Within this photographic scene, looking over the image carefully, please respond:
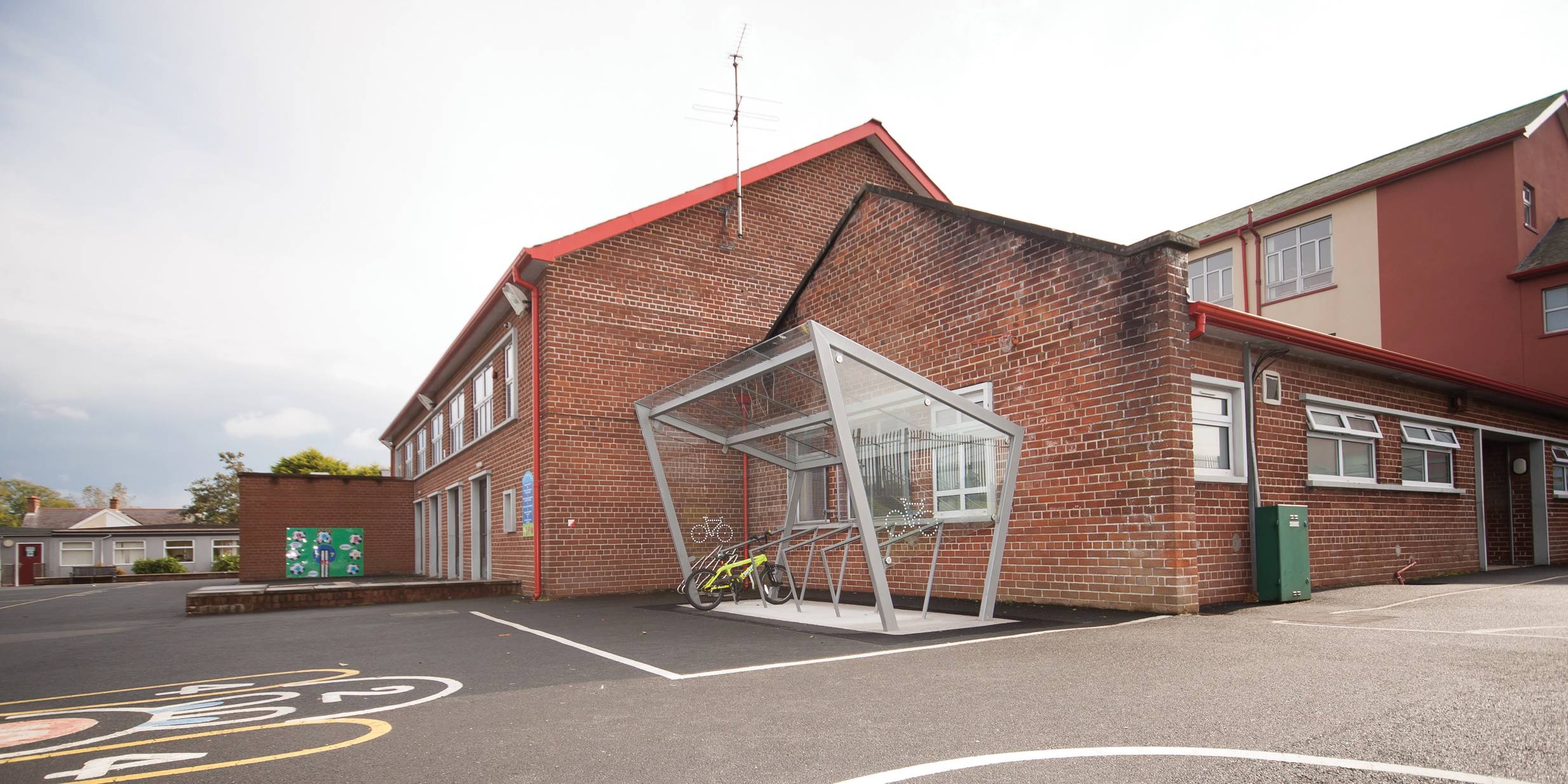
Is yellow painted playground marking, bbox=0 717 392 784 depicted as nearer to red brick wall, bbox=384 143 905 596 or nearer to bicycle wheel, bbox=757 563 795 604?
bicycle wheel, bbox=757 563 795 604

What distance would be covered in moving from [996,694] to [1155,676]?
40.7 inches

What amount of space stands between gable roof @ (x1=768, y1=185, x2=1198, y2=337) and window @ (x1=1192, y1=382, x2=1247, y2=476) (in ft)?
5.06

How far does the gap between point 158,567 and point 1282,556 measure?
51750mm

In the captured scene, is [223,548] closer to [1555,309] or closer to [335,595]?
[335,595]

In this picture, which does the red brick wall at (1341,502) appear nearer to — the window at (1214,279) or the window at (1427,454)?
the window at (1427,454)

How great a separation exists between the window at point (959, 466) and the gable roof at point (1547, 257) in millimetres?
14868

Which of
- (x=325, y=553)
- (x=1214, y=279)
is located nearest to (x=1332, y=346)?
(x=1214, y=279)

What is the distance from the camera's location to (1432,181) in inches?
745

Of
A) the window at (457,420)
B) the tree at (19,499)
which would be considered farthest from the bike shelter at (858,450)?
the tree at (19,499)

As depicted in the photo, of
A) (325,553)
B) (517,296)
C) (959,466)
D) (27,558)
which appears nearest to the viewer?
(959,466)

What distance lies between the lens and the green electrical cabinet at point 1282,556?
8.70m

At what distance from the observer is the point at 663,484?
12430 mm

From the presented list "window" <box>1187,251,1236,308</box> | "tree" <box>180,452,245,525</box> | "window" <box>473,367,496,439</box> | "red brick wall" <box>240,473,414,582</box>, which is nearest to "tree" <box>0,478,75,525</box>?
"tree" <box>180,452,245,525</box>

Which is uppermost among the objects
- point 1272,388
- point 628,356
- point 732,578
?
point 628,356
